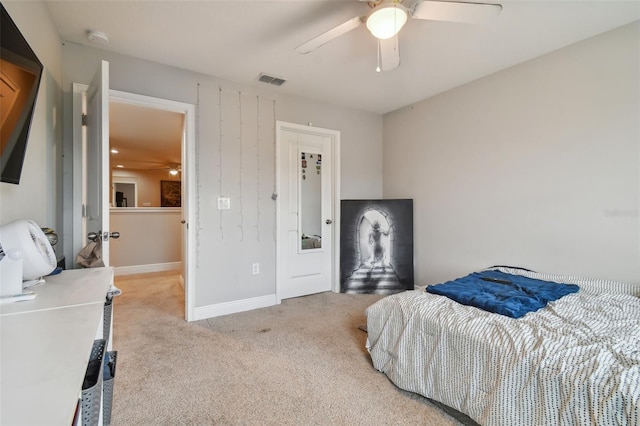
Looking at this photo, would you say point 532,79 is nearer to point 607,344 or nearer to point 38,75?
point 607,344

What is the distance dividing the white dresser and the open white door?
75cm

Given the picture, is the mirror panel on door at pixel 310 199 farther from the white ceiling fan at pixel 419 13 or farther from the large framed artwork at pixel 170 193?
the large framed artwork at pixel 170 193

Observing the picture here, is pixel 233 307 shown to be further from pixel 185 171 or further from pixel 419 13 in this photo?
pixel 419 13

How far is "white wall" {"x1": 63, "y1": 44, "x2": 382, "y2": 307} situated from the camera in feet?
8.97

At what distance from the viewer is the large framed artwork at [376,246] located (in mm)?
3686

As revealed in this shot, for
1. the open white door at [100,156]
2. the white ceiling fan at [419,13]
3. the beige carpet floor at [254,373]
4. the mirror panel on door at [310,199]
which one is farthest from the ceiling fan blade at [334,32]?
the beige carpet floor at [254,373]

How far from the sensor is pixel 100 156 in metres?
1.82

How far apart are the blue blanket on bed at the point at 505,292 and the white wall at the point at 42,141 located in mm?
2392

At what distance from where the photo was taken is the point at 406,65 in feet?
8.87

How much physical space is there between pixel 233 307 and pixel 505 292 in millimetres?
2414

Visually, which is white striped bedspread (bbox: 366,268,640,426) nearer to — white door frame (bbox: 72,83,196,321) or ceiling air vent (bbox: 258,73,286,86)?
white door frame (bbox: 72,83,196,321)

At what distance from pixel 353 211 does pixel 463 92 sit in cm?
177

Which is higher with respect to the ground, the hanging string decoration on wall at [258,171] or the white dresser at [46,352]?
the hanging string decoration on wall at [258,171]

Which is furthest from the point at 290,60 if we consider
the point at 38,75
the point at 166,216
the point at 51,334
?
the point at 166,216
